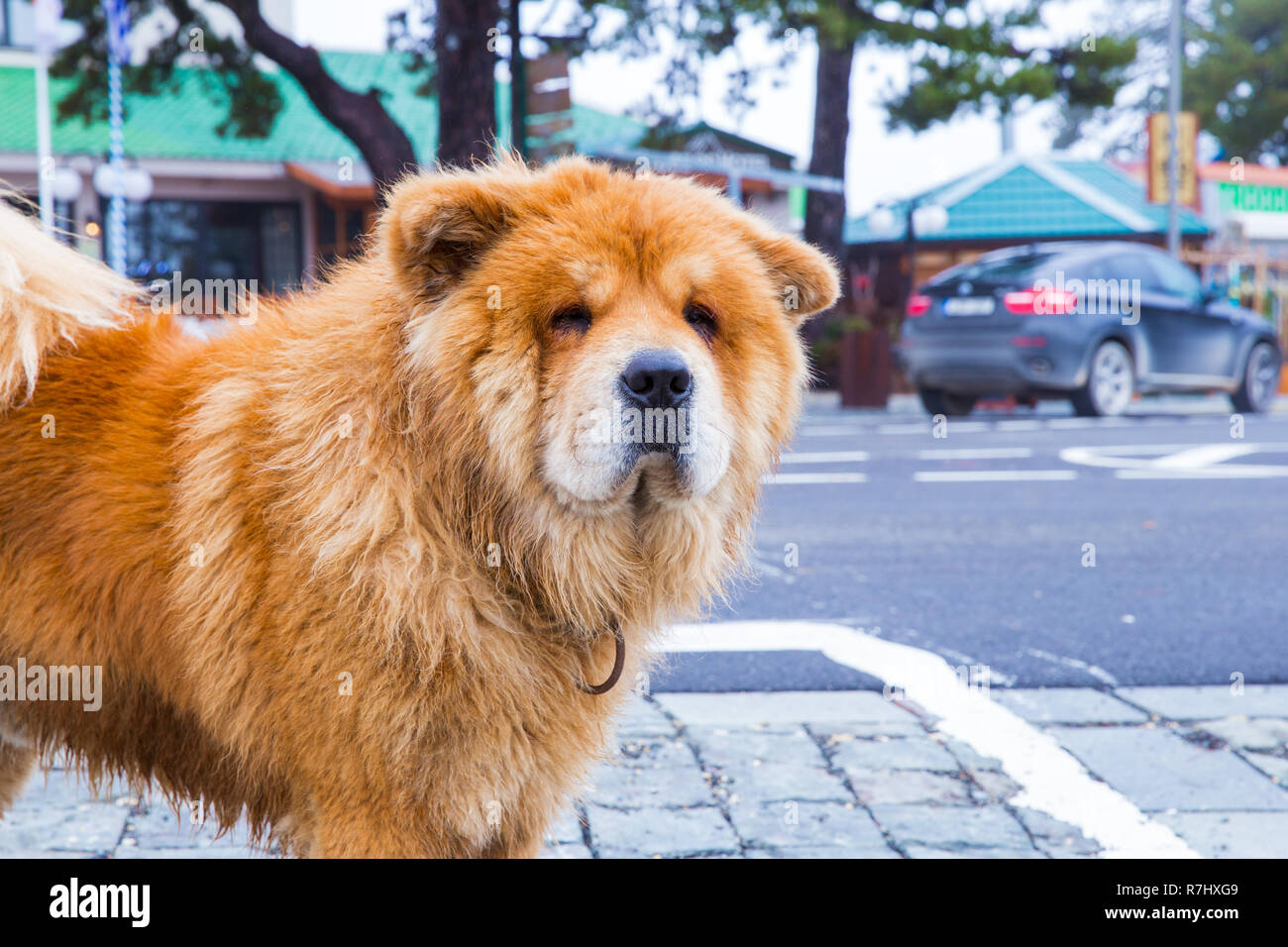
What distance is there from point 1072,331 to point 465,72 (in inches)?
268

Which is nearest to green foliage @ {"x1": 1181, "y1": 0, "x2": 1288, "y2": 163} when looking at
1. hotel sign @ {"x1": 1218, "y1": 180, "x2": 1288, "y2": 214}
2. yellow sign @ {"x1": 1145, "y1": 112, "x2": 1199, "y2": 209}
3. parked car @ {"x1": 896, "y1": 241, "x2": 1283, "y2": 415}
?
hotel sign @ {"x1": 1218, "y1": 180, "x2": 1288, "y2": 214}

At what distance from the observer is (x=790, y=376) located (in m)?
2.67

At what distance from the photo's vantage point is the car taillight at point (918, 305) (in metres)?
14.3

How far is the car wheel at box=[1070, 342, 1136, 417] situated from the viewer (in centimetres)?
1388

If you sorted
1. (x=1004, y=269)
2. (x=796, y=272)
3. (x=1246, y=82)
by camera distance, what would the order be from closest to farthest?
(x=796, y=272) → (x=1004, y=269) → (x=1246, y=82)

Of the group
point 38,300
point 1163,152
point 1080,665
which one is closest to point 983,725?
point 1080,665

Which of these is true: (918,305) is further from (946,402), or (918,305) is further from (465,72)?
(465,72)

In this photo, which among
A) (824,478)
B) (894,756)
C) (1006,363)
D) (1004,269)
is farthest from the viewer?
(1004,269)

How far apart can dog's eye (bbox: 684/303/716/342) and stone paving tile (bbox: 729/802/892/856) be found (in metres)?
1.41

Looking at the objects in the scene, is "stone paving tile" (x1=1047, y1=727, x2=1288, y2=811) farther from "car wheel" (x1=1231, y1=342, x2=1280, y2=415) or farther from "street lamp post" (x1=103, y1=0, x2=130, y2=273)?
"car wheel" (x1=1231, y1=342, x2=1280, y2=415)

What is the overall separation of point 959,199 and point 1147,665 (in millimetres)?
23573

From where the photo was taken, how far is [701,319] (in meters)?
2.50

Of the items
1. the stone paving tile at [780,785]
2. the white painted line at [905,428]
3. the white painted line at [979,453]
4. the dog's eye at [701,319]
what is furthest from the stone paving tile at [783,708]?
the white painted line at [905,428]
